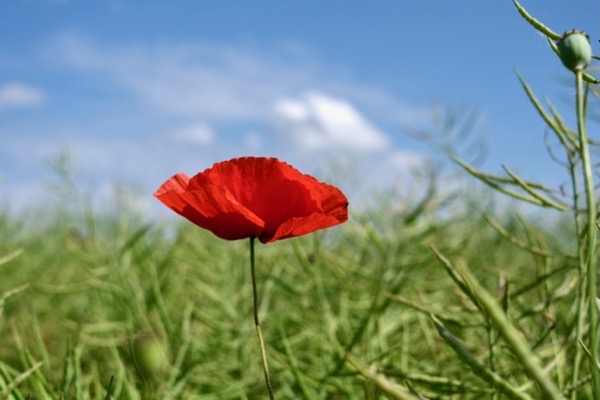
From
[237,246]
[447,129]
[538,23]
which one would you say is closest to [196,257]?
[237,246]

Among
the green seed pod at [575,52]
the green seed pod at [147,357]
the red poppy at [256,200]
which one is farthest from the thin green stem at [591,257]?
the green seed pod at [147,357]

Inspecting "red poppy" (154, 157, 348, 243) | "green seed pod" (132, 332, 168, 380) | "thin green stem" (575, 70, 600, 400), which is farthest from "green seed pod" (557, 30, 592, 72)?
"green seed pod" (132, 332, 168, 380)

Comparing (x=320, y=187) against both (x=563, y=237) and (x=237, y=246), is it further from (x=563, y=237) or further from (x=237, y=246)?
(x=563, y=237)

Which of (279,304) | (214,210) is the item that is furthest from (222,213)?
(279,304)

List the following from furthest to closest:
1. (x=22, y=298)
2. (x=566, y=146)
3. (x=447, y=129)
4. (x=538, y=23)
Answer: (x=22, y=298) → (x=447, y=129) → (x=566, y=146) → (x=538, y=23)

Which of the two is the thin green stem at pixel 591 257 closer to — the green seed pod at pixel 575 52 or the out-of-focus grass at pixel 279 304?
the green seed pod at pixel 575 52

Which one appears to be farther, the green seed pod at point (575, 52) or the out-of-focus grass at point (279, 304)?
the out-of-focus grass at point (279, 304)

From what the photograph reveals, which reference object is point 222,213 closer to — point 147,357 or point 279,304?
point 147,357
